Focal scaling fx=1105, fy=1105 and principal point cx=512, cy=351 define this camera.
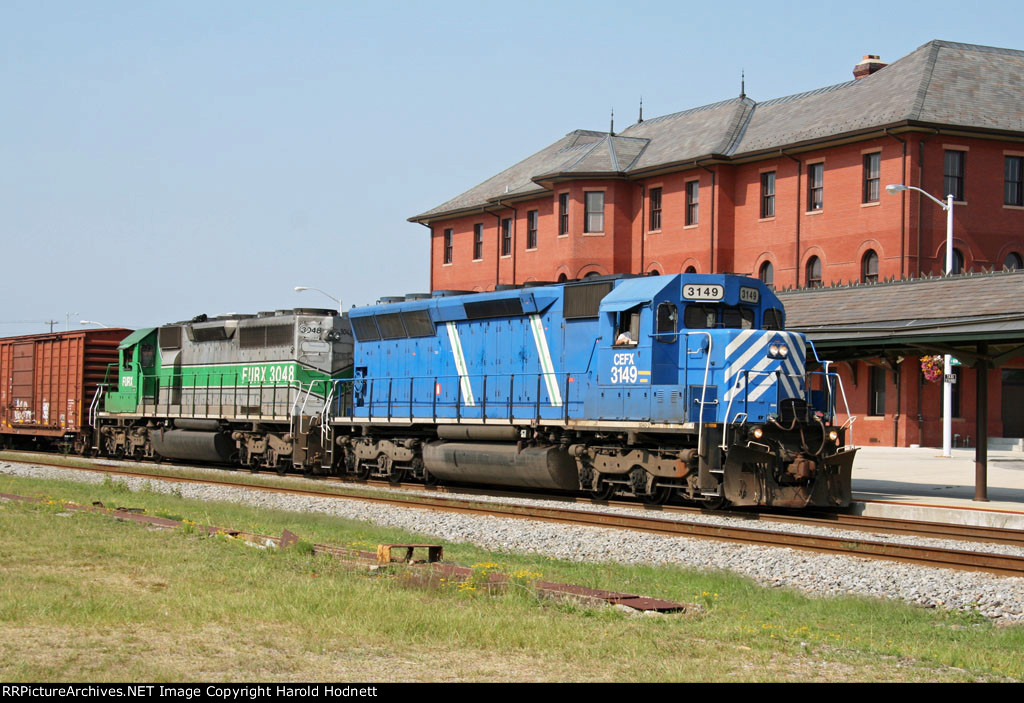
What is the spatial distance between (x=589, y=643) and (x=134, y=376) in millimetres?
26632

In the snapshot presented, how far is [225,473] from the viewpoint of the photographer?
25.9 meters

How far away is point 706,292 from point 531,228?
37194mm

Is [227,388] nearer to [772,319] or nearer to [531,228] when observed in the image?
[772,319]

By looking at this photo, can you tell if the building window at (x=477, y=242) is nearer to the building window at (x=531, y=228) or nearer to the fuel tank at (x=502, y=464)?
the building window at (x=531, y=228)

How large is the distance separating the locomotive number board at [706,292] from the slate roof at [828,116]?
A: 25.7m

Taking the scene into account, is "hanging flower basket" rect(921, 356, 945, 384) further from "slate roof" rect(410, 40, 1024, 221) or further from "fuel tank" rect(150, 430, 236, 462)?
"fuel tank" rect(150, 430, 236, 462)

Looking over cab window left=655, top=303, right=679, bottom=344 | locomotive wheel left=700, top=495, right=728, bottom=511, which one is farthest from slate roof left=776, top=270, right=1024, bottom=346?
locomotive wheel left=700, top=495, right=728, bottom=511

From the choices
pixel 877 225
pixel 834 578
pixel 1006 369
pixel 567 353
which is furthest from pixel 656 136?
pixel 834 578

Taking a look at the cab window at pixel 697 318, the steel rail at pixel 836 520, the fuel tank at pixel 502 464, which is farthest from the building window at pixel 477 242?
the cab window at pixel 697 318

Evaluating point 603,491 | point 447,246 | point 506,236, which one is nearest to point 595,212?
point 506,236

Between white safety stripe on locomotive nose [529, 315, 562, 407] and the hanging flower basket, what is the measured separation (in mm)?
19556

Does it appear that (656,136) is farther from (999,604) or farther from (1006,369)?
(999,604)

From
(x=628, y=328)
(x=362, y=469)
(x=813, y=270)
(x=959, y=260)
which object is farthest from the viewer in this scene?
(x=813, y=270)

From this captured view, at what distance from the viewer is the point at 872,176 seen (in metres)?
41.7
